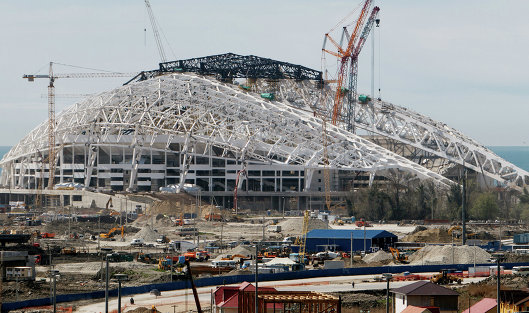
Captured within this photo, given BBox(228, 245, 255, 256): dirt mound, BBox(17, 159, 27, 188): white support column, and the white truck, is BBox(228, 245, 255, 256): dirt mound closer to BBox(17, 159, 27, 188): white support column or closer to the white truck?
the white truck

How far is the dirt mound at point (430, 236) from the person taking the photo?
8650 centimetres

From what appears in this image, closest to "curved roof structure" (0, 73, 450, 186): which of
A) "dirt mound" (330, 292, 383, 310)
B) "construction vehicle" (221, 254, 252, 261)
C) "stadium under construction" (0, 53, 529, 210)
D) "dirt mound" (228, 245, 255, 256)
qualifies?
"stadium under construction" (0, 53, 529, 210)

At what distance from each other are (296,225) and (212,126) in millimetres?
40769

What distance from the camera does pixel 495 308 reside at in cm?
3850

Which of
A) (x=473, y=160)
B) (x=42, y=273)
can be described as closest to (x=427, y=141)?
(x=473, y=160)

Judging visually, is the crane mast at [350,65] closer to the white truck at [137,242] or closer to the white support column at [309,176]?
the white support column at [309,176]

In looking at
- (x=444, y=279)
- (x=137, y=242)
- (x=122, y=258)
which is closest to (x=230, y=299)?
(x=444, y=279)

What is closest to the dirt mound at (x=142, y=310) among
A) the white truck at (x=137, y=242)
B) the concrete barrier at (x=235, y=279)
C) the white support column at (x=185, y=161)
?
the concrete barrier at (x=235, y=279)

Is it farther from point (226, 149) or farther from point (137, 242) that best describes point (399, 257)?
point (226, 149)

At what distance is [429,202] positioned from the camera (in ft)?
379

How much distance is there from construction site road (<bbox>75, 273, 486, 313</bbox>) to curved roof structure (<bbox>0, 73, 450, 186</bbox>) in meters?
67.7

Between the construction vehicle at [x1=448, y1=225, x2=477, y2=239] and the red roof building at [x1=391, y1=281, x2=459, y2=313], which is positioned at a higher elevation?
the construction vehicle at [x1=448, y1=225, x2=477, y2=239]

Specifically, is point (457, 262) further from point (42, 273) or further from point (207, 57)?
point (207, 57)

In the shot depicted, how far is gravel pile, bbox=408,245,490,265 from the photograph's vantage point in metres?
65.9
